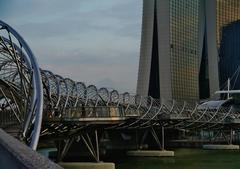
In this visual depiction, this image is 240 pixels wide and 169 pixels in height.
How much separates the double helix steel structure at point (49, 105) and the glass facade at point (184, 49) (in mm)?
81635

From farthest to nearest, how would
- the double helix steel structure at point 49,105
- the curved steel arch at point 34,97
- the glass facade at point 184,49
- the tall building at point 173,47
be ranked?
the glass facade at point 184,49 < the tall building at point 173,47 < the double helix steel structure at point 49,105 < the curved steel arch at point 34,97

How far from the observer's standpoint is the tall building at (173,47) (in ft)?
573

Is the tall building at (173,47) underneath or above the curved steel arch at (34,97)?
above

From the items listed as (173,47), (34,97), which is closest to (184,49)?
(173,47)

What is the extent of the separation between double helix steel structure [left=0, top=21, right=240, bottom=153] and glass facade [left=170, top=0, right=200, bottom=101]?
81.6 meters

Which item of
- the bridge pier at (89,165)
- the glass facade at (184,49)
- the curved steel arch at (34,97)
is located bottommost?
the bridge pier at (89,165)

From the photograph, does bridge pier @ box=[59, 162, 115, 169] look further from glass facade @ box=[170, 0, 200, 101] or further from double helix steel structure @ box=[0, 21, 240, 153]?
glass facade @ box=[170, 0, 200, 101]

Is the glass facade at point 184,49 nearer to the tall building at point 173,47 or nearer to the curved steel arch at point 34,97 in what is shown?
the tall building at point 173,47

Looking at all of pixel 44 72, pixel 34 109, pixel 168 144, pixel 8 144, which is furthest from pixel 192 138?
pixel 8 144

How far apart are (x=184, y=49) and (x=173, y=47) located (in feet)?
26.3

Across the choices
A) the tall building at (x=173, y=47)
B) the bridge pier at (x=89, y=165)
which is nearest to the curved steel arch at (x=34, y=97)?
the bridge pier at (x=89, y=165)

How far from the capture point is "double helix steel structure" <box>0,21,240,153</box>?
31.6 metres

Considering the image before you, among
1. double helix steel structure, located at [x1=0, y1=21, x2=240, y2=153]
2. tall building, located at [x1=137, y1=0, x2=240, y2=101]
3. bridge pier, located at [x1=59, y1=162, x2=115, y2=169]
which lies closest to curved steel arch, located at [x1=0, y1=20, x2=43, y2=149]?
double helix steel structure, located at [x1=0, y1=21, x2=240, y2=153]

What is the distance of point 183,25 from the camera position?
589ft
